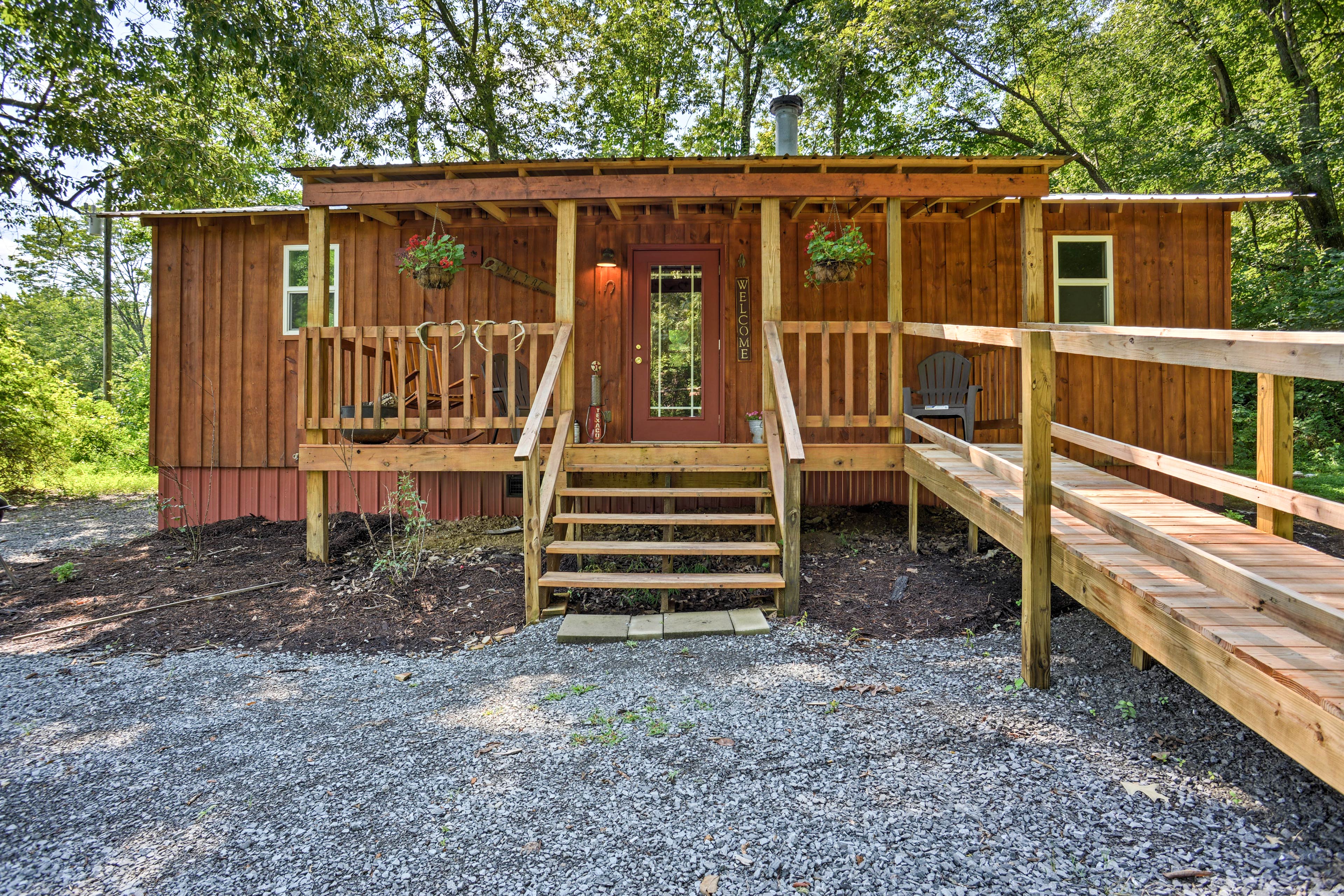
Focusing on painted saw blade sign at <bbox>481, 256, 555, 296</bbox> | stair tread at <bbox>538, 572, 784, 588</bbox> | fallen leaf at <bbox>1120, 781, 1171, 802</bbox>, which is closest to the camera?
fallen leaf at <bbox>1120, 781, 1171, 802</bbox>

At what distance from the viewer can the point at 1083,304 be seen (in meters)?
6.62

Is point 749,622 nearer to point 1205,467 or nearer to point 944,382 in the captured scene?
point 1205,467

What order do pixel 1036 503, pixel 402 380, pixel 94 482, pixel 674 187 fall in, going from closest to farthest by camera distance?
pixel 1036 503 → pixel 402 380 → pixel 674 187 → pixel 94 482

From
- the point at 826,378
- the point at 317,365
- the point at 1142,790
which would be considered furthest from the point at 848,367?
the point at 317,365

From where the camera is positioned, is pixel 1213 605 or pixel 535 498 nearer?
pixel 1213 605

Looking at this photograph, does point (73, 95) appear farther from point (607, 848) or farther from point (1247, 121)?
point (1247, 121)

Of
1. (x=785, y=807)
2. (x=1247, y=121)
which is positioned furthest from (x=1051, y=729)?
(x=1247, y=121)

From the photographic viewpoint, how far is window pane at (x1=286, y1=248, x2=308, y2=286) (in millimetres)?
6855

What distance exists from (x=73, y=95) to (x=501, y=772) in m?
13.1

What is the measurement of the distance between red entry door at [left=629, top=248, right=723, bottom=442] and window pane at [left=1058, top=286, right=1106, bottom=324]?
3451 millimetres

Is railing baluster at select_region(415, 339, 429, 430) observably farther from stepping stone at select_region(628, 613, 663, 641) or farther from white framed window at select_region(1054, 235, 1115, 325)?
white framed window at select_region(1054, 235, 1115, 325)

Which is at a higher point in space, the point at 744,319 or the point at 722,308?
the point at 722,308

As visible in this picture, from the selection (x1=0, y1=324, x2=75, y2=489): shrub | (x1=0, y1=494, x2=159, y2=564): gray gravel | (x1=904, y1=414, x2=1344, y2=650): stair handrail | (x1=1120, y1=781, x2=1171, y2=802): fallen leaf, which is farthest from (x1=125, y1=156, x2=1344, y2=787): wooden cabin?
(x1=0, y1=324, x2=75, y2=489): shrub

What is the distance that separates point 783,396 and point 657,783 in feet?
8.84
